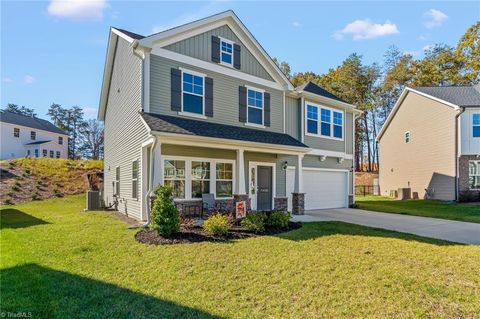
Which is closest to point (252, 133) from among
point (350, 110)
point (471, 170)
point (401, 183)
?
point (350, 110)

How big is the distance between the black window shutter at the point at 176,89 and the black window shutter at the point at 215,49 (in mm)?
1824

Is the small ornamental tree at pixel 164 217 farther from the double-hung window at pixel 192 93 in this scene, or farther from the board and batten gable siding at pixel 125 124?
the double-hung window at pixel 192 93

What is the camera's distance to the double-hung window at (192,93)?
1080 cm

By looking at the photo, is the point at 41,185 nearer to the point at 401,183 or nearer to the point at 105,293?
the point at 105,293

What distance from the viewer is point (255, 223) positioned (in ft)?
27.6

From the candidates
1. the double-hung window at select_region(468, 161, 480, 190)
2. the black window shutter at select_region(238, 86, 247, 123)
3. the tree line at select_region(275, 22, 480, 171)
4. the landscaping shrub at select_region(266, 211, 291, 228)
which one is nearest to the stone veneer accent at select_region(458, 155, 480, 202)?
the double-hung window at select_region(468, 161, 480, 190)

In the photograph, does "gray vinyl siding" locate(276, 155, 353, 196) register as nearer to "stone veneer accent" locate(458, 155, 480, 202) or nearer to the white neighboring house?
"stone veneer accent" locate(458, 155, 480, 202)

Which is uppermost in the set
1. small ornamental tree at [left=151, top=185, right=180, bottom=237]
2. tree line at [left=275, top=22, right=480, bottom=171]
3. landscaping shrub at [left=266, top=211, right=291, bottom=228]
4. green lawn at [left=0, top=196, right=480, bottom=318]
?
tree line at [left=275, top=22, right=480, bottom=171]

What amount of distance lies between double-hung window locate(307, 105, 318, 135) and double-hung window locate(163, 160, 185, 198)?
23.1 feet

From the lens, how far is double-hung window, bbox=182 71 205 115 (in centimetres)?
1080

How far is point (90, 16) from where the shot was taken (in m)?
10.1

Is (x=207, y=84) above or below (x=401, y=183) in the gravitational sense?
above

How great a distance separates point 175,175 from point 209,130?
201 cm

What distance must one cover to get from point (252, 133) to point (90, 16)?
277 inches
